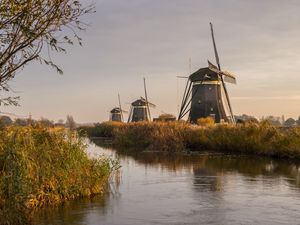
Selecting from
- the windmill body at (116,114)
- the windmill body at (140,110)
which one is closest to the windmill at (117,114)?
the windmill body at (116,114)

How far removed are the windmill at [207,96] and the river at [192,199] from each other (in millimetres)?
23730

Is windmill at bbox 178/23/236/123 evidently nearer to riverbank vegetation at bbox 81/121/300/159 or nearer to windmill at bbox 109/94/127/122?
riverbank vegetation at bbox 81/121/300/159

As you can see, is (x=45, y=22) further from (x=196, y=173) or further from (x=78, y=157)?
(x=196, y=173)

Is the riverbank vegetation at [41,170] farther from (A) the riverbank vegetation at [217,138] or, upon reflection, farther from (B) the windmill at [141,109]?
(B) the windmill at [141,109]

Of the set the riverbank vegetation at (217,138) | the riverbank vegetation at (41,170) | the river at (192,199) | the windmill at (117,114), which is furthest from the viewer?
the windmill at (117,114)

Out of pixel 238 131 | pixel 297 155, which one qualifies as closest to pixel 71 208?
pixel 297 155

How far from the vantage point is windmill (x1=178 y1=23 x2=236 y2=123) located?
143 ft

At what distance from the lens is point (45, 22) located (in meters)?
5.84

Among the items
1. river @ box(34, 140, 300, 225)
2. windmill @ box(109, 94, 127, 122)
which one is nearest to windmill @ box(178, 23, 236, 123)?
river @ box(34, 140, 300, 225)

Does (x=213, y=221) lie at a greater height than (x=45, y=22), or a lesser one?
lesser

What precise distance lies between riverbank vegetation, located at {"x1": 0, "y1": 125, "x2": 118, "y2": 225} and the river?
449 mm

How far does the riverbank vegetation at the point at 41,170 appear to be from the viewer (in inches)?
364

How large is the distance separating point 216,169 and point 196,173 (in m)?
1.57

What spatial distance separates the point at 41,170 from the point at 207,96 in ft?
110
